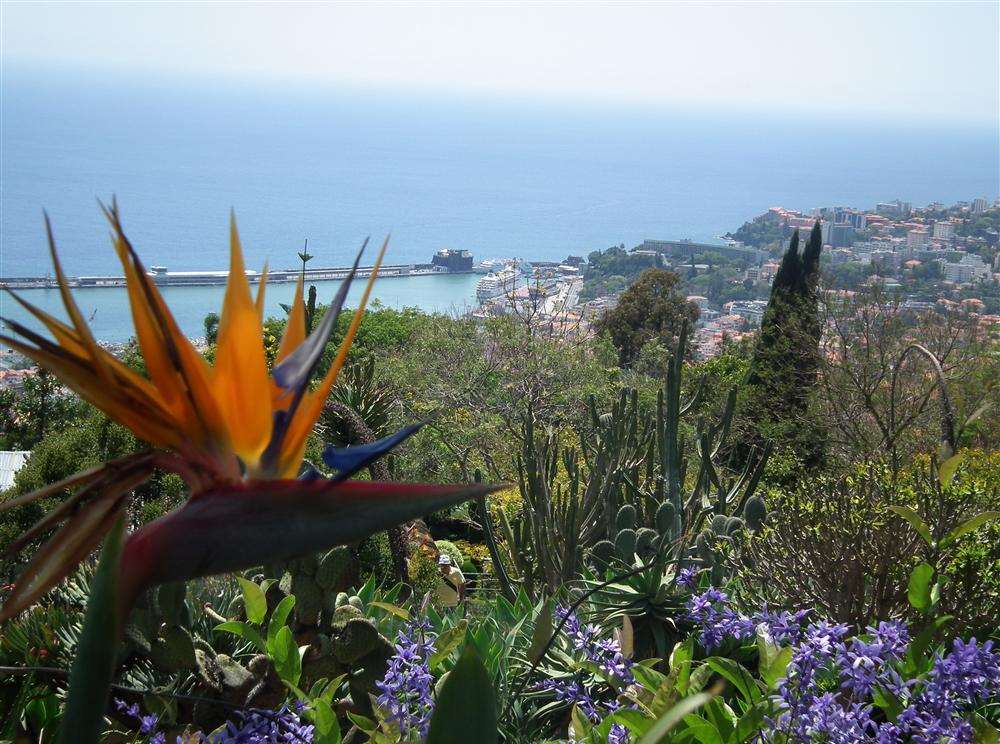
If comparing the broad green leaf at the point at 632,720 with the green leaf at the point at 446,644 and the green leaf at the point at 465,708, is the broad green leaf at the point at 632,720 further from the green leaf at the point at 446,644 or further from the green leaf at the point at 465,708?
the green leaf at the point at 465,708

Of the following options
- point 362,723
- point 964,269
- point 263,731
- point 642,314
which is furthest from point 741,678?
point 964,269

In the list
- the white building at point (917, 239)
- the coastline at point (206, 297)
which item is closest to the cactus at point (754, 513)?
the coastline at point (206, 297)

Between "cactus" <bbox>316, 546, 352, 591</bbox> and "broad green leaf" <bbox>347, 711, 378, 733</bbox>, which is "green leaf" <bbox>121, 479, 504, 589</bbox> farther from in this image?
"cactus" <bbox>316, 546, 352, 591</bbox>

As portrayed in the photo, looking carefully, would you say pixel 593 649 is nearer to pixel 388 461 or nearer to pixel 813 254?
pixel 388 461

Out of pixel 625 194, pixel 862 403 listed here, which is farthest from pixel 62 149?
pixel 862 403

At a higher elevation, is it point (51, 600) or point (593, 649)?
point (593, 649)

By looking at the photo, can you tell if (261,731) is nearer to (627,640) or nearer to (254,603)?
(254,603)
